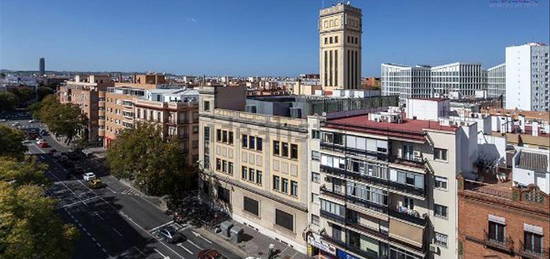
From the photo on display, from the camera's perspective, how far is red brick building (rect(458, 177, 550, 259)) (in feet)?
90.9

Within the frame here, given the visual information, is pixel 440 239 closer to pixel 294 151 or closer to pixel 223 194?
pixel 294 151

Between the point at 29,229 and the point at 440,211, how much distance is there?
3320cm

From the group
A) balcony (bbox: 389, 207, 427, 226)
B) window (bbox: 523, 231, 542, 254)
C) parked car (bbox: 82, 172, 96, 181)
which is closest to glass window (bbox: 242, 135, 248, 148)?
balcony (bbox: 389, 207, 427, 226)

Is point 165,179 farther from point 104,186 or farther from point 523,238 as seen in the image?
point 523,238

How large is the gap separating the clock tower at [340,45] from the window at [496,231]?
77.7m

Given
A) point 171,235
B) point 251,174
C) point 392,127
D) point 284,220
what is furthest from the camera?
point 251,174

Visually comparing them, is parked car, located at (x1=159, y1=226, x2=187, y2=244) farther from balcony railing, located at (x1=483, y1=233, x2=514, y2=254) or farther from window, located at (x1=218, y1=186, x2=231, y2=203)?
balcony railing, located at (x1=483, y1=233, x2=514, y2=254)

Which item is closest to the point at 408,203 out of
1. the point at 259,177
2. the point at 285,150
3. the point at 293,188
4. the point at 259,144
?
the point at 293,188

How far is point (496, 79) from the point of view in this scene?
173625 mm

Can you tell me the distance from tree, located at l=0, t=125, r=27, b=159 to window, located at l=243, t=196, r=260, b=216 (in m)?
34.3

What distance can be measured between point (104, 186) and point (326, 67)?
65846 millimetres

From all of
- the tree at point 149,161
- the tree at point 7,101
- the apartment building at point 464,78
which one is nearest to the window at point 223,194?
the tree at point 149,161

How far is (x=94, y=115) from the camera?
356 ft

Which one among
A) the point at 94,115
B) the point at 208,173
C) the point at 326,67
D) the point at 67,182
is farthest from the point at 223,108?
the point at 94,115
